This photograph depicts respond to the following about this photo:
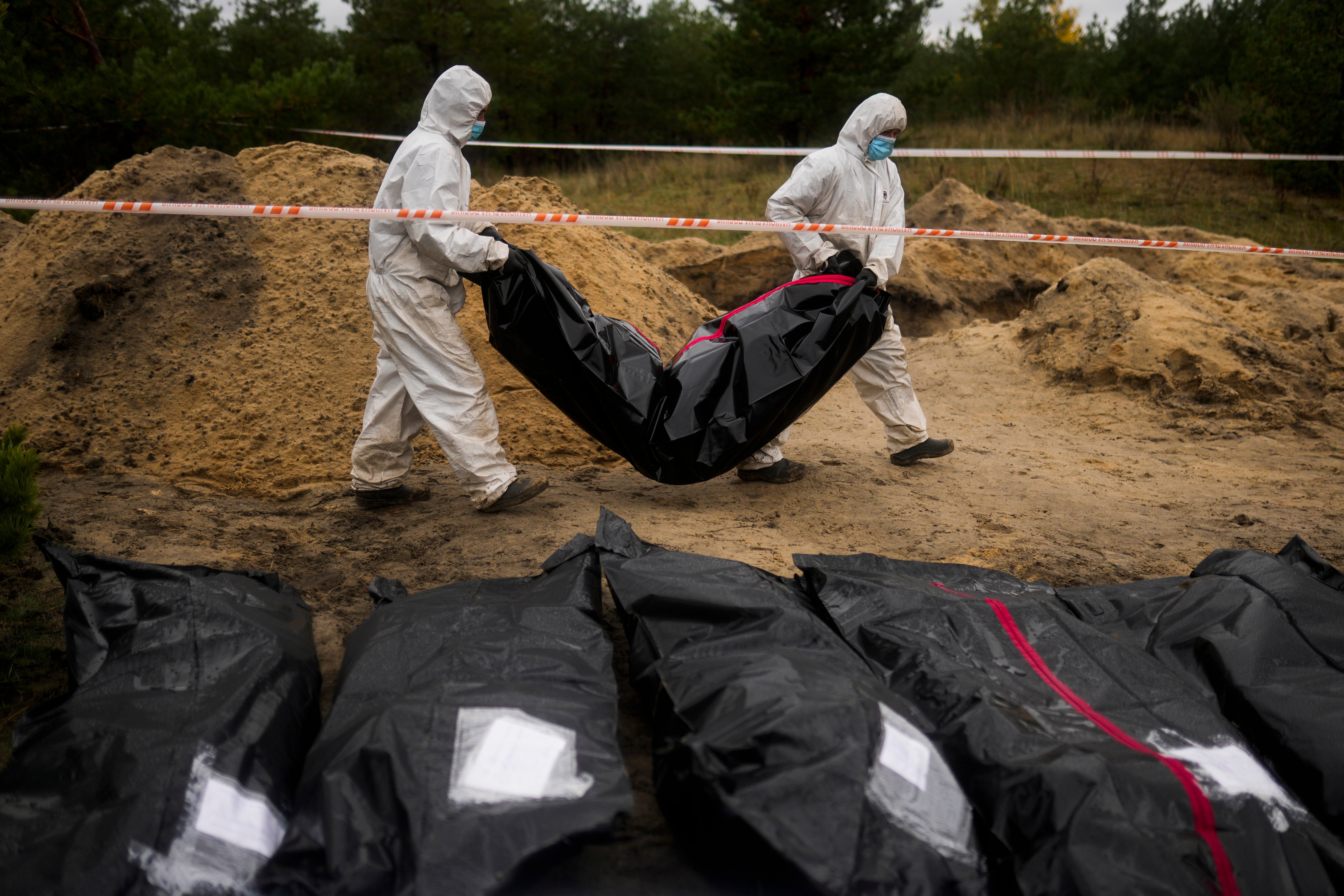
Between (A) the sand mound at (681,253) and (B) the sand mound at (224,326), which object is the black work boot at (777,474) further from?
(A) the sand mound at (681,253)

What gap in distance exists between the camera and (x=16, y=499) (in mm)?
2029

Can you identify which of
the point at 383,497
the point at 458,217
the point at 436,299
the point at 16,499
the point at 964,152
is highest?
the point at 964,152

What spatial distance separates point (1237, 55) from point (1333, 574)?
17.1 metres

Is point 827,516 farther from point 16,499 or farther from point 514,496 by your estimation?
point 16,499

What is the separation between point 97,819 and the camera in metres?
1.36

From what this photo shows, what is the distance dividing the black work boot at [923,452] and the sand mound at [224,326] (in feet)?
5.08

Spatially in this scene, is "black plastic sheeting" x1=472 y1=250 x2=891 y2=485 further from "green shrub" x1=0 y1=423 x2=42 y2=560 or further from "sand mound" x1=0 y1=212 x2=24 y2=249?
"sand mound" x1=0 y1=212 x2=24 y2=249

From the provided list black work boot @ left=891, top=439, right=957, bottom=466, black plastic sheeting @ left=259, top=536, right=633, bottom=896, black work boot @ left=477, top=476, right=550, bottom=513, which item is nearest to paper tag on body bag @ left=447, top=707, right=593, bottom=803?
black plastic sheeting @ left=259, top=536, right=633, bottom=896

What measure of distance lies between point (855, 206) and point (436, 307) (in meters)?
2.00

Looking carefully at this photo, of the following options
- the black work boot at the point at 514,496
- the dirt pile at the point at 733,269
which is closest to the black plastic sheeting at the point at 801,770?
the black work boot at the point at 514,496

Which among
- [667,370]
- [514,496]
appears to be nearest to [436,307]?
[514,496]

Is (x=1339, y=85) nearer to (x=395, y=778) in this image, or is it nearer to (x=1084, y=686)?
(x=1084, y=686)

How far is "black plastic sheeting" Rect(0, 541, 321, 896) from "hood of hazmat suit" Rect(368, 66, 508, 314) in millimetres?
1392

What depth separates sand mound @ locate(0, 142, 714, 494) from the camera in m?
3.92
